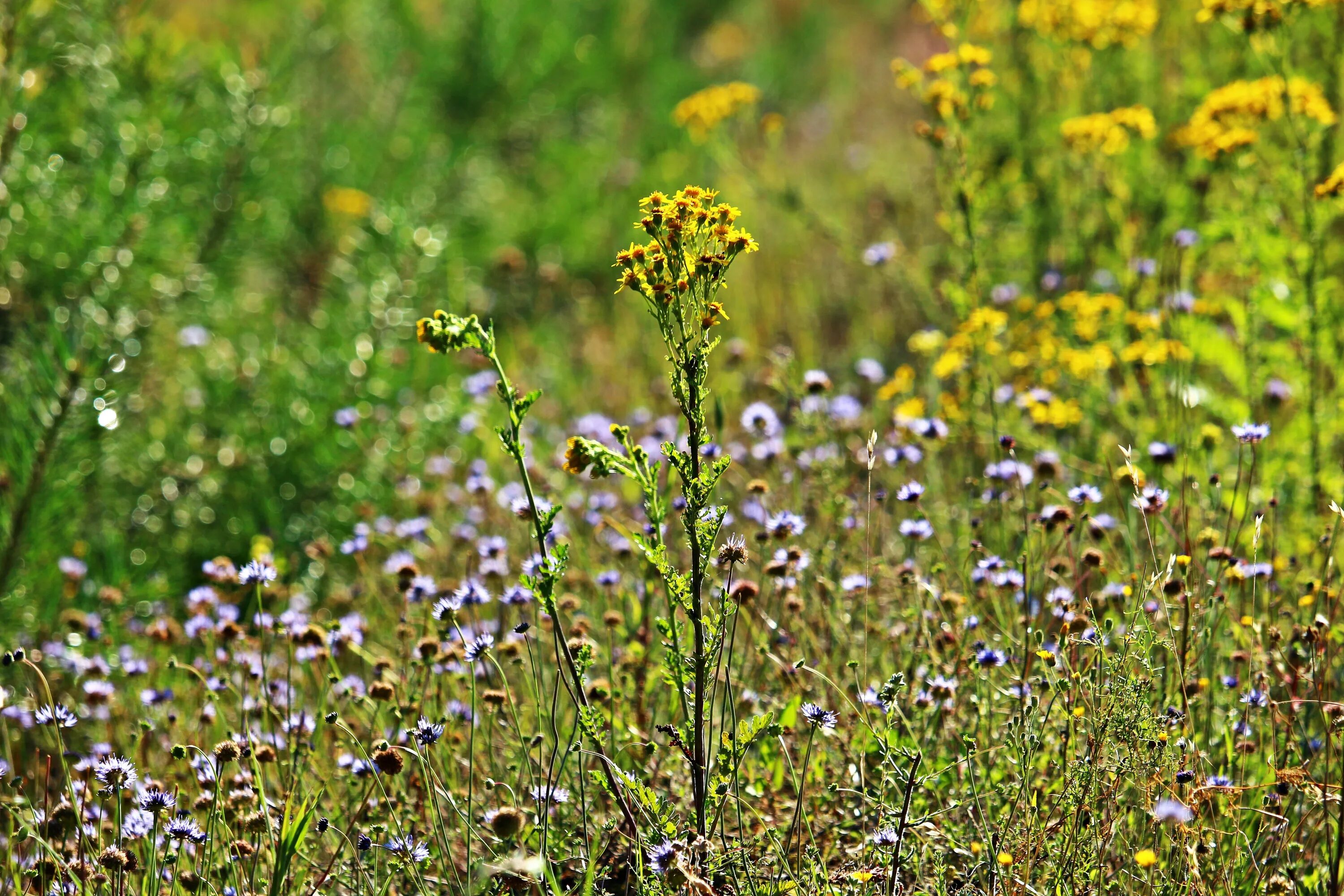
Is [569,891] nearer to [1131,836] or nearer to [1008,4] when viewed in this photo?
[1131,836]

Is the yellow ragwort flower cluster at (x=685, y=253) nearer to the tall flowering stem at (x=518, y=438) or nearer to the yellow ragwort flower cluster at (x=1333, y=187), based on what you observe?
the tall flowering stem at (x=518, y=438)

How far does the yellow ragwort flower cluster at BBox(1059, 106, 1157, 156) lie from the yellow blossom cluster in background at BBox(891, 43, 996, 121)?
0.28 metres

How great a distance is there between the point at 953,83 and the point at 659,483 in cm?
146

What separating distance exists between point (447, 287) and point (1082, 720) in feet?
10.5

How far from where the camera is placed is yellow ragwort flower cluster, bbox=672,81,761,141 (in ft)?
13.6

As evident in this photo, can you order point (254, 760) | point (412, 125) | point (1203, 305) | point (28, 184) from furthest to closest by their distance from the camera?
point (412, 125), point (1203, 305), point (28, 184), point (254, 760)

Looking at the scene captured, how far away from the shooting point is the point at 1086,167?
13.5ft

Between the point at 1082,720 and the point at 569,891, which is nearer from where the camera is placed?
the point at 569,891

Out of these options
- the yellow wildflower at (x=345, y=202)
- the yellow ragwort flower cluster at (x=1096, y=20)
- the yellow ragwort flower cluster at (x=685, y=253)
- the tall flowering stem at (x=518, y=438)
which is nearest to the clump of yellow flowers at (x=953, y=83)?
the yellow ragwort flower cluster at (x=1096, y=20)

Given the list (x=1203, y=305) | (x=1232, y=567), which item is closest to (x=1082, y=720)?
(x=1232, y=567)

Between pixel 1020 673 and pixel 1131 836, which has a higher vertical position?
pixel 1020 673

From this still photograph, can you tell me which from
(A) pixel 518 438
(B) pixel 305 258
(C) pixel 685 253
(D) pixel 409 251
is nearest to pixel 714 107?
(D) pixel 409 251

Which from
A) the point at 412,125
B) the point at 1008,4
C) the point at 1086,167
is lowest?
the point at 1086,167

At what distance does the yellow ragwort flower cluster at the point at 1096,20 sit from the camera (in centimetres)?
366
